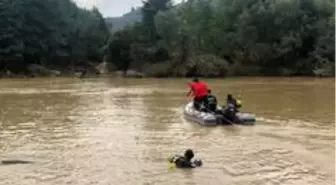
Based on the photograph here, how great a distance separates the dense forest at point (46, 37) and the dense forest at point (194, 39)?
0.36 feet

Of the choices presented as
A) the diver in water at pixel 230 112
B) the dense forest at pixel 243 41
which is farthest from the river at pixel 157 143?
the dense forest at pixel 243 41

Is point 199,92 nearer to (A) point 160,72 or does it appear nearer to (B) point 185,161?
(B) point 185,161

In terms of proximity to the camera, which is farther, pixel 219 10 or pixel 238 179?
pixel 219 10

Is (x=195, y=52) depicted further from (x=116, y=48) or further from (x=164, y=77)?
(x=116, y=48)

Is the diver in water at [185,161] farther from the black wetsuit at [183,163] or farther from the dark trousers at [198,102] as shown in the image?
the dark trousers at [198,102]

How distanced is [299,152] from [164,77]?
4194cm

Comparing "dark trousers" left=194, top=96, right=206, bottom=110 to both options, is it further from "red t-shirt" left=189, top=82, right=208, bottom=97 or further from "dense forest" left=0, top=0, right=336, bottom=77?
"dense forest" left=0, top=0, right=336, bottom=77

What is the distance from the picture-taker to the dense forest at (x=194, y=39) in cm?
5849

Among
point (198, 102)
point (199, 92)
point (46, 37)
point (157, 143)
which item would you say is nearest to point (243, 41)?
point (46, 37)

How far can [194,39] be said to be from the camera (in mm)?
60156

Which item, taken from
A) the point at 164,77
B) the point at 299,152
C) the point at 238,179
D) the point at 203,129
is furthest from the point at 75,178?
the point at 164,77

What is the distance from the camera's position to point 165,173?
14.2 m

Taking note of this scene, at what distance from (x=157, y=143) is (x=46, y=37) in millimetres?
52276

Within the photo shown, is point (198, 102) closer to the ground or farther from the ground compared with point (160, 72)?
closer to the ground
